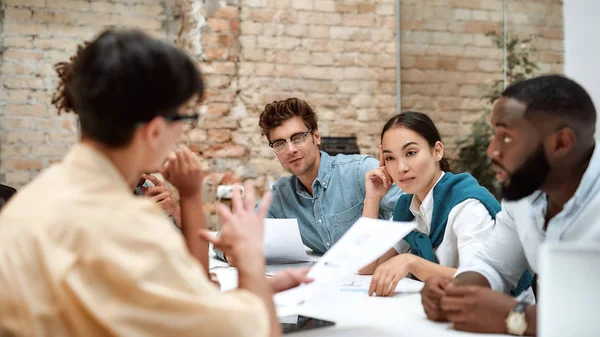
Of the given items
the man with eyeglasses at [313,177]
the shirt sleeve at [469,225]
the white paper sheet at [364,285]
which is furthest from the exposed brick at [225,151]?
the shirt sleeve at [469,225]

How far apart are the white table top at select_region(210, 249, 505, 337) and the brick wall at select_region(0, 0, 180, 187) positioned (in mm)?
3424

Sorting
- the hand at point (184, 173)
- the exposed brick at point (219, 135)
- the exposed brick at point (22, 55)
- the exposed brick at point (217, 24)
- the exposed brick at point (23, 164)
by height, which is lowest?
the exposed brick at point (23, 164)

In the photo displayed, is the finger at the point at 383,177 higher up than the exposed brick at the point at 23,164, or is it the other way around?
the finger at the point at 383,177

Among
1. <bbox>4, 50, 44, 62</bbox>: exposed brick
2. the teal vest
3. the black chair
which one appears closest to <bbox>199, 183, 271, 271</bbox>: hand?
the teal vest

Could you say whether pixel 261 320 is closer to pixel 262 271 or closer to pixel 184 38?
pixel 262 271

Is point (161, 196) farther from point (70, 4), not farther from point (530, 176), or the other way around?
point (70, 4)

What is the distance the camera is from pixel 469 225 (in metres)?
2.08

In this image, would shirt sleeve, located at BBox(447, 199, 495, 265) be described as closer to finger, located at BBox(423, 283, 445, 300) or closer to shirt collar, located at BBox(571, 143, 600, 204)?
finger, located at BBox(423, 283, 445, 300)

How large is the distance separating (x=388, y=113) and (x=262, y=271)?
4.21 meters

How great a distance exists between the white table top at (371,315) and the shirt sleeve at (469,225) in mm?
259

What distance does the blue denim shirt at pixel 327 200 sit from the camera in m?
2.98

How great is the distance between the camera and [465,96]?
5312mm

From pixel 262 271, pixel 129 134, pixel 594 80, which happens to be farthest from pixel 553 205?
pixel 594 80

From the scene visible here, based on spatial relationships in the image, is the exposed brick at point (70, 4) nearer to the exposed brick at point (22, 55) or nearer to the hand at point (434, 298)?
the exposed brick at point (22, 55)
